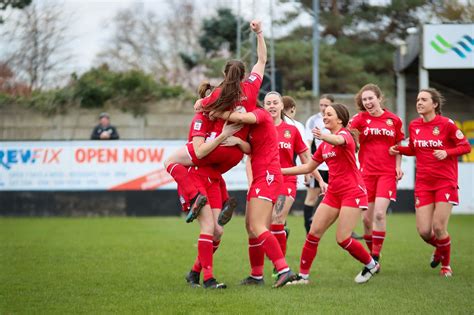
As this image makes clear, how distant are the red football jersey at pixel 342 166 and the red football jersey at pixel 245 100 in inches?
40.9

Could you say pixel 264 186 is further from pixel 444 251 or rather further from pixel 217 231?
pixel 444 251

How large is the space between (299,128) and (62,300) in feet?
13.2

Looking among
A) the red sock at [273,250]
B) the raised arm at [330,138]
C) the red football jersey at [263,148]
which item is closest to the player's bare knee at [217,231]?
the red sock at [273,250]

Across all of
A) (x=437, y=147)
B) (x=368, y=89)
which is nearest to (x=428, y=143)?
(x=437, y=147)

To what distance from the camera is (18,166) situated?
67.9ft

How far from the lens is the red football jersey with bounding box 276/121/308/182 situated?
10.3 metres

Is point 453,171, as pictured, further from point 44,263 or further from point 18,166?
point 18,166

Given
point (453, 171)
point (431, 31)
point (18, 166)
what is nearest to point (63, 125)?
point (18, 166)

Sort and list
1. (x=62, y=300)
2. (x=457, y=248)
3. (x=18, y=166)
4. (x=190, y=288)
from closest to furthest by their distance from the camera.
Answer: (x=62, y=300) → (x=190, y=288) → (x=457, y=248) → (x=18, y=166)

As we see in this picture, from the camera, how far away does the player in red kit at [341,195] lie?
896cm

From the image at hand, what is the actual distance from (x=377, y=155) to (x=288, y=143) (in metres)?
1.25

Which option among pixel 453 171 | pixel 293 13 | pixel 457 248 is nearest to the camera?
pixel 453 171

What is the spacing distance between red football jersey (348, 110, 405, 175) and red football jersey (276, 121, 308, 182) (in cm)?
79

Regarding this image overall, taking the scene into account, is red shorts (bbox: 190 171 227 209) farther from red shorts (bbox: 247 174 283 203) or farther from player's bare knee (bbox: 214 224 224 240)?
red shorts (bbox: 247 174 283 203)
